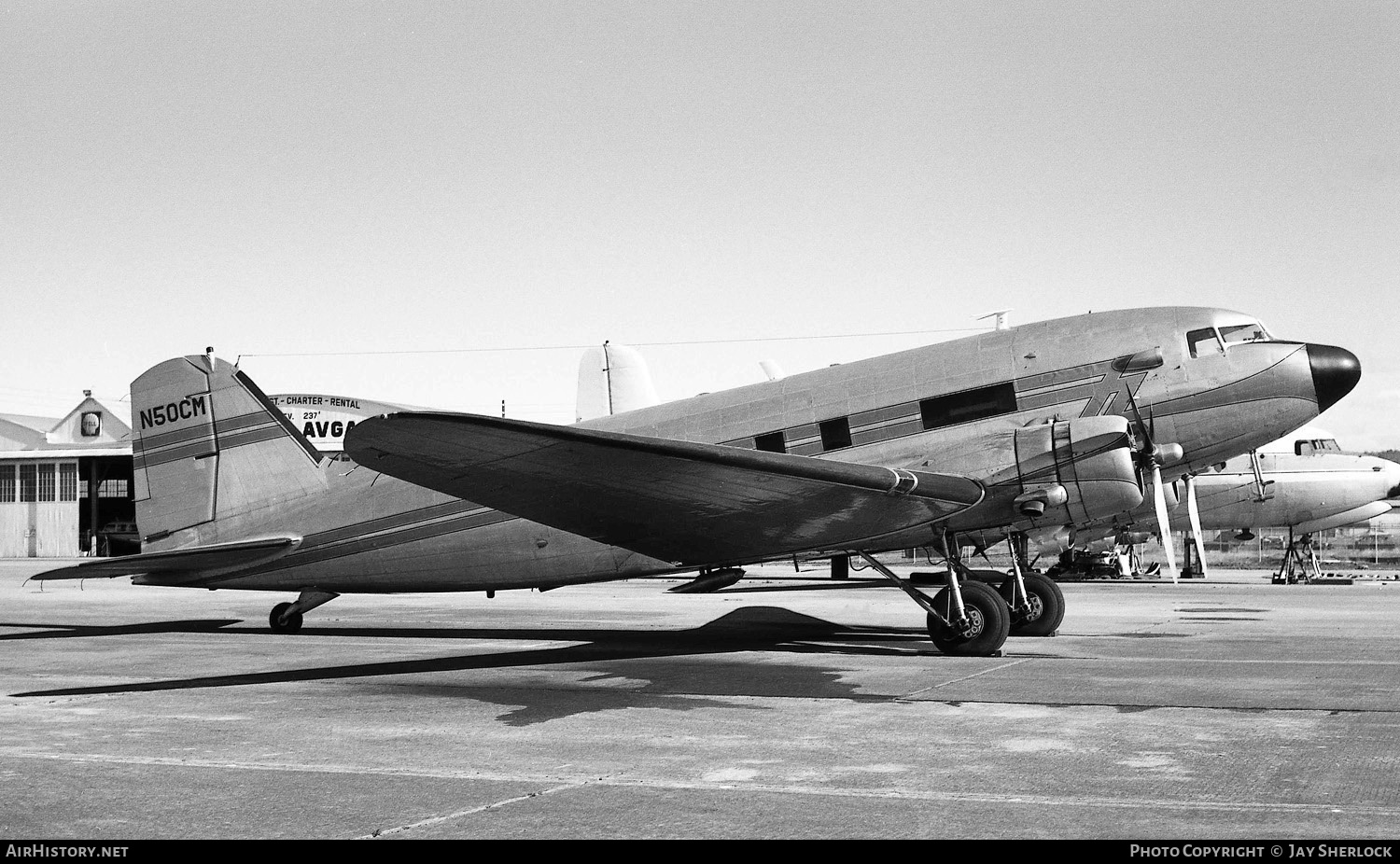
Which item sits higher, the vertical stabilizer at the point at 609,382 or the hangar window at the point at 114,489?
the hangar window at the point at 114,489

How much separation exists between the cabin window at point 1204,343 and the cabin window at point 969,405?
2.36m

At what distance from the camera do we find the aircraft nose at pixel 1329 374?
15344 mm

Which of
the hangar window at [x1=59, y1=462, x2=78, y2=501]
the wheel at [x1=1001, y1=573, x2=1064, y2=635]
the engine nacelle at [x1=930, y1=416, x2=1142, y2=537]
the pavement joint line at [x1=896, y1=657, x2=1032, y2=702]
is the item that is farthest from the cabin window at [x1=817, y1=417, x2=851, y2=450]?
the hangar window at [x1=59, y1=462, x2=78, y2=501]

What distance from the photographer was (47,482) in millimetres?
75250

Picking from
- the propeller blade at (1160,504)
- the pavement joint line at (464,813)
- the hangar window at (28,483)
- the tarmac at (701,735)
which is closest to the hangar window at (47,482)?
the hangar window at (28,483)

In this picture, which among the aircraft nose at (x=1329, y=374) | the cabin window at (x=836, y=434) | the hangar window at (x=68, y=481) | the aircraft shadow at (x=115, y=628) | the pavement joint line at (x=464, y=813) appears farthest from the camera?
A: the hangar window at (x=68, y=481)

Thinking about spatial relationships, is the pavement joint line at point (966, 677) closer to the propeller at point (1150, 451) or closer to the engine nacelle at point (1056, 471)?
the engine nacelle at point (1056, 471)

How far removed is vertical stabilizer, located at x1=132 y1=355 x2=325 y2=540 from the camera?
18172mm

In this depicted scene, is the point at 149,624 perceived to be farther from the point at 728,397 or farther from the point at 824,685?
the point at 824,685

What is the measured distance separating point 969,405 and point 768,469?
14.9ft

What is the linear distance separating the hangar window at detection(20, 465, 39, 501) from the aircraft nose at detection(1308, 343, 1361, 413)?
254 feet

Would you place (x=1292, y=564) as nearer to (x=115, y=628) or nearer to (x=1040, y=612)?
(x=1040, y=612)

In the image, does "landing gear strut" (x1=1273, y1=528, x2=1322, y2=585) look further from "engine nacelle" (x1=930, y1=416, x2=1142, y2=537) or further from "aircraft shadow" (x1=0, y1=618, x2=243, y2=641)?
"aircraft shadow" (x1=0, y1=618, x2=243, y2=641)
